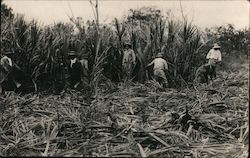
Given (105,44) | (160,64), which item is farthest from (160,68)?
(105,44)

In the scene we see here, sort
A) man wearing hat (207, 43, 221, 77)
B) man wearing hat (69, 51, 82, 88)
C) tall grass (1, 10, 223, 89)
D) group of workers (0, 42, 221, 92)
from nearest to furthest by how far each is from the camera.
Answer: group of workers (0, 42, 221, 92), man wearing hat (69, 51, 82, 88), tall grass (1, 10, 223, 89), man wearing hat (207, 43, 221, 77)

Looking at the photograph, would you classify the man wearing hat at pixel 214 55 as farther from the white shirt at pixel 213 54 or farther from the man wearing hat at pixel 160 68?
the man wearing hat at pixel 160 68

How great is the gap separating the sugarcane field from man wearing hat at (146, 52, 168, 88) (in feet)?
0.07

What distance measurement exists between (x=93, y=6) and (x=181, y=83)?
79.8 inches

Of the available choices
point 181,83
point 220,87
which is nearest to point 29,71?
point 181,83

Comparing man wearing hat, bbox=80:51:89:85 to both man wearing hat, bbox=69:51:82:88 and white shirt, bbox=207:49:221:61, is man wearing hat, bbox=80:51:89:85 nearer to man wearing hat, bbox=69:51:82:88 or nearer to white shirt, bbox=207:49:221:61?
man wearing hat, bbox=69:51:82:88

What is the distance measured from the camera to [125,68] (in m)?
7.89

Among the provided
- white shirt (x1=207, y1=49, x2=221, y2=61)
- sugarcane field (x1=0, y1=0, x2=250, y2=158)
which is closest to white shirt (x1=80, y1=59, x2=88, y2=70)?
sugarcane field (x1=0, y1=0, x2=250, y2=158)

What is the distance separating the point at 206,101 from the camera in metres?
5.78

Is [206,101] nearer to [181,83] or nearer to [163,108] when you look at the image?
[163,108]

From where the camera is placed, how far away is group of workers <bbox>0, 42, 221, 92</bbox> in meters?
7.31

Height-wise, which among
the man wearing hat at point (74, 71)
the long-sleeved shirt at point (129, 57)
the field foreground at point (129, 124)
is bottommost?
the field foreground at point (129, 124)

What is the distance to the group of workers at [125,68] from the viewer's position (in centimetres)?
731

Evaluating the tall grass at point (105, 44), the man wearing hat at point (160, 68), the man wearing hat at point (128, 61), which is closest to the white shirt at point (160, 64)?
the man wearing hat at point (160, 68)
